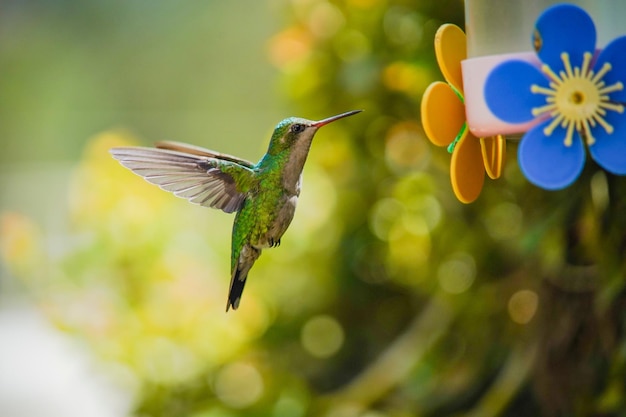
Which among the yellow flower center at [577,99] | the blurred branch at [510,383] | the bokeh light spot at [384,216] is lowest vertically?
the blurred branch at [510,383]

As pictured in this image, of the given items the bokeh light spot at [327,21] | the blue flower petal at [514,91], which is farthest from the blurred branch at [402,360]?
the blue flower petal at [514,91]

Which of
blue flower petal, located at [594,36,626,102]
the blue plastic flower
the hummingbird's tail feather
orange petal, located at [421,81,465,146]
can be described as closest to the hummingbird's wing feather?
the hummingbird's tail feather

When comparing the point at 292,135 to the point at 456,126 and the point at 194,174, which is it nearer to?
the point at 194,174

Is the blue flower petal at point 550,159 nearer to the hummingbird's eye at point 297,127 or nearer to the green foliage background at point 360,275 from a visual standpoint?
the hummingbird's eye at point 297,127

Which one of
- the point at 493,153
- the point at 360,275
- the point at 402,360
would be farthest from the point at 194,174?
the point at 360,275

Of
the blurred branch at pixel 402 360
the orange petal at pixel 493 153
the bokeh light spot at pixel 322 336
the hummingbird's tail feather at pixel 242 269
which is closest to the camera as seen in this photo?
the hummingbird's tail feather at pixel 242 269

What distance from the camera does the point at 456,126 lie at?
1.31m

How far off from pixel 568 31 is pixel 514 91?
10 centimetres

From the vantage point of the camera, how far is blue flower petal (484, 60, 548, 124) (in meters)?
1.18

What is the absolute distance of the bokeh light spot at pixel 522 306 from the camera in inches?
90.7

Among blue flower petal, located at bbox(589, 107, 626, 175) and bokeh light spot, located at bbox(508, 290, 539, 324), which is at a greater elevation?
blue flower petal, located at bbox(589, 107, 626, 175)

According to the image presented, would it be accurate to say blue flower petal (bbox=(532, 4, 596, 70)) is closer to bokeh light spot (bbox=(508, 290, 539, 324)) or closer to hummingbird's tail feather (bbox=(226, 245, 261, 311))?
hummingbird's tail feather (bbox=(226, 245, 261, 311))

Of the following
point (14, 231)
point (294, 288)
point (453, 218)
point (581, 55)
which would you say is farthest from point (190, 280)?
point (581, 55)

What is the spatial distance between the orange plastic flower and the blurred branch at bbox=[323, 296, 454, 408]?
4.01 feet
